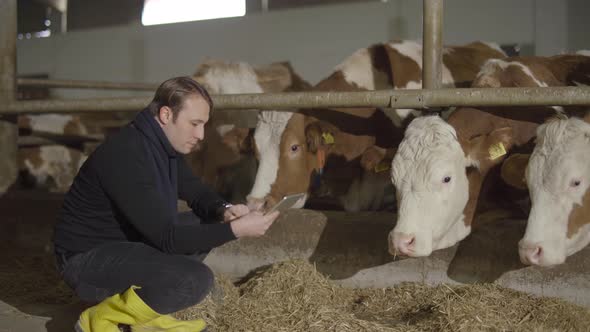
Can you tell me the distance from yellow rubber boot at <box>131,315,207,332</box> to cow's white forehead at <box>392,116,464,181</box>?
1.20 metres

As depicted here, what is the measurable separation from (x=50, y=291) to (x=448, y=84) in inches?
124

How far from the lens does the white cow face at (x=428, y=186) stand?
2864mm

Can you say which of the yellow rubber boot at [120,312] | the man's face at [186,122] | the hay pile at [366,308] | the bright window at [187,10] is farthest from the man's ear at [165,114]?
the bright window at [187,10]

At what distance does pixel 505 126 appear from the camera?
3.46m

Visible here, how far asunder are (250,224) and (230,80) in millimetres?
4028

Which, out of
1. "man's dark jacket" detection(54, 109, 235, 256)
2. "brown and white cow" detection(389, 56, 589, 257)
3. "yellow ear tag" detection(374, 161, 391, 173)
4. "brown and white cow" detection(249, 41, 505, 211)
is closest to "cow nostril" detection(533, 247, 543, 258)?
"brown and white cow" detection(389, 56, 589, 257)

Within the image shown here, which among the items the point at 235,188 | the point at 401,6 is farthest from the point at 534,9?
the point at 235,188

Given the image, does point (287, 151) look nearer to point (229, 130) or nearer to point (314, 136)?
point (314, 136)

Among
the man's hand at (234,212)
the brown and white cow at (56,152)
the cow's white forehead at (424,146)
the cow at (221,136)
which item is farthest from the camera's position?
the brown and white cow at (56,152)

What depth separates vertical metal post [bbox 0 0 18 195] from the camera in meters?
4.63

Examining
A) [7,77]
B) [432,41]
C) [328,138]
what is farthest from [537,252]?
[7,77]

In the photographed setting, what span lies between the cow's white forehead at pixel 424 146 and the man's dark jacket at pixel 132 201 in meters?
1.10

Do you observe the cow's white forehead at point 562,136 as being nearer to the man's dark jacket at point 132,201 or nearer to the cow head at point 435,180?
the cow head at point 435,180

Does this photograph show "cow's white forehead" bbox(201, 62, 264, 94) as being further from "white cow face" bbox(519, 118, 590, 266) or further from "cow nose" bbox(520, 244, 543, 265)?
"cow nose" bbox(520, 244, 543, 265)
